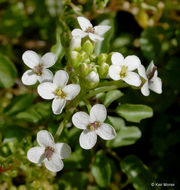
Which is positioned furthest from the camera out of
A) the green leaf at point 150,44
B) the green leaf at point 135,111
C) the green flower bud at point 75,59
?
the green leaf at point 150,44

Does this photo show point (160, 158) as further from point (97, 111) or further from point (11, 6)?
point (11, 6)

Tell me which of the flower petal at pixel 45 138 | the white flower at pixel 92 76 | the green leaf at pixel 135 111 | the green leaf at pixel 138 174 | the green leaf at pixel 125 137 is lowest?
the green leaf at pixel 138 174

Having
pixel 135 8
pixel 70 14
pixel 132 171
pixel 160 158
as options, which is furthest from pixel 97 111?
pixel 135 8

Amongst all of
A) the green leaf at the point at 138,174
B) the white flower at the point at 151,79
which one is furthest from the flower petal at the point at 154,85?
the green leaf at the point at 138,174

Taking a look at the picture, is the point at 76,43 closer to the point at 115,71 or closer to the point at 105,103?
the point at 115,71

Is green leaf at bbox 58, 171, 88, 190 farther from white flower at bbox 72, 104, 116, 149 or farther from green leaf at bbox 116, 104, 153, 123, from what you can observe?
white flower at bbox 72, 104, 116, 149

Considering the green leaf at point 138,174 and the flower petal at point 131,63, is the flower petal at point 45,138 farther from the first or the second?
the green leaf at point 138,174

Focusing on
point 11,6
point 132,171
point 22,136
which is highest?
point 11,6

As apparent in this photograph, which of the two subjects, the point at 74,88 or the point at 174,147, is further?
the point at 174,147

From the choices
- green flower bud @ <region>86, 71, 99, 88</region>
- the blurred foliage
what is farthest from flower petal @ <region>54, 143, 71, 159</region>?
green flower bud @ <region>86, 71, 99, 88</region>
